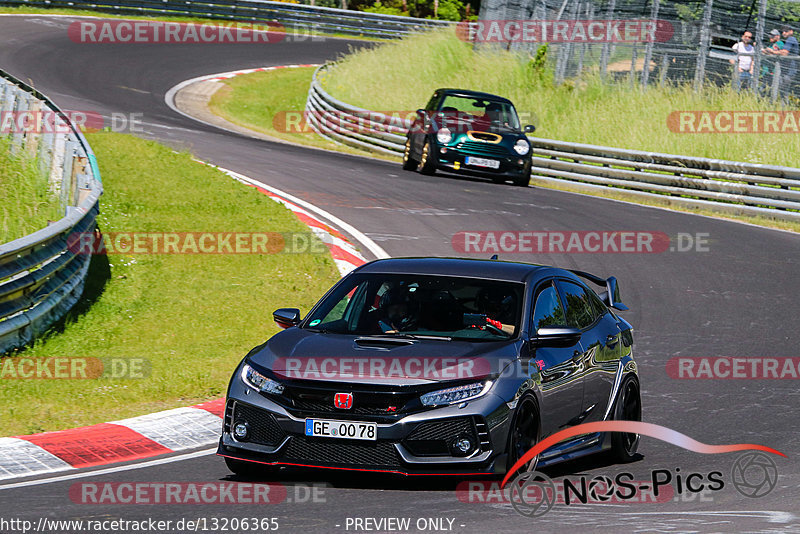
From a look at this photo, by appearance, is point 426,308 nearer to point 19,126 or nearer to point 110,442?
point 110,442

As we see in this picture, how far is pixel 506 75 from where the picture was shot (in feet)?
112

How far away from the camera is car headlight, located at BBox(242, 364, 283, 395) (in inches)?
281

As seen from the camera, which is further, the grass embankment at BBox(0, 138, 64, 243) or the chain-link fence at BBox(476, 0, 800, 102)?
the chain-link fence at BBox(476, 0, 800, 102)

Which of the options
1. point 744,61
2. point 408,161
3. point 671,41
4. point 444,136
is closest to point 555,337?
point 444,136

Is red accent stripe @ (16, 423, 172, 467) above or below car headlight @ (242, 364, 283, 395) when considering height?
below

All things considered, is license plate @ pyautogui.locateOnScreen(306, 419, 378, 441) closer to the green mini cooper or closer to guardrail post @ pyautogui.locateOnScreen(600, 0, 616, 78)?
the green mini cooper

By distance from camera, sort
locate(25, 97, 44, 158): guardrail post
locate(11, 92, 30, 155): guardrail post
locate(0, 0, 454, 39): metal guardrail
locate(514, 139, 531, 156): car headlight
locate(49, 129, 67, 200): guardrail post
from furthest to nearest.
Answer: locate(0, 0, 454, 39): metal guardrail < locate(514, 139, 531, 156): car headlight < locate(11, 92, 30, 155): guardrail post < locate(25, 97, 44, 158): guardrail post < locate(49, 129, 67, 200): guardrail post

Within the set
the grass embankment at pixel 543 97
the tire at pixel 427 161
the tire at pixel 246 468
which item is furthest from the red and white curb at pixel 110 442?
the tire at pixel 427 161

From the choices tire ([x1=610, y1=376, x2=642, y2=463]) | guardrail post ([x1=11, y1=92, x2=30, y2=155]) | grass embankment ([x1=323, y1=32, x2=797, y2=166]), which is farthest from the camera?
grass embankment ([x1=323, y1=32, x2=797, y2=166])

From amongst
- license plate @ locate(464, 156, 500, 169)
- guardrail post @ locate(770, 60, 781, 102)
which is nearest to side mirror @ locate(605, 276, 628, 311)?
license plate @ locate(464, 156, 500, 169)

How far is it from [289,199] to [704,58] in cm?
1266

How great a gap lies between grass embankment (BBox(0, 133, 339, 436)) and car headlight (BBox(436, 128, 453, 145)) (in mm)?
6226

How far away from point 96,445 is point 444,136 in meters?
16.3

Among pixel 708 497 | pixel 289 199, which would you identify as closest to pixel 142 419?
pixel 708 497
